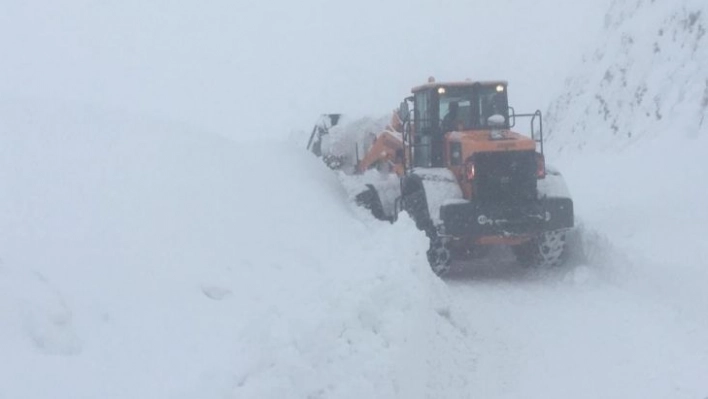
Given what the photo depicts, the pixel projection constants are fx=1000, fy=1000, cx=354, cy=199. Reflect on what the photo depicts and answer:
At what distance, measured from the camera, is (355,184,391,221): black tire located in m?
15.8

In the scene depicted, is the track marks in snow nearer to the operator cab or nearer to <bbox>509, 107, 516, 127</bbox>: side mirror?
the operator cab

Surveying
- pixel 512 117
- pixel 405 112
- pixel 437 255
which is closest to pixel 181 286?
pixel 437 255

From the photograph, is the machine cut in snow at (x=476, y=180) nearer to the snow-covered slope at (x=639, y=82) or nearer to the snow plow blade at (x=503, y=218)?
Answer: the snow plow blade at (x=503, y=218)

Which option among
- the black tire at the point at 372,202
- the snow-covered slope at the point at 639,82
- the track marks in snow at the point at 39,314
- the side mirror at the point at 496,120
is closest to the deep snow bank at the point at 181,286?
the track marks in snow at the point at 39,314

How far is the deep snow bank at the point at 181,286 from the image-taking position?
5898mm

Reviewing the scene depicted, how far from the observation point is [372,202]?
16094mm

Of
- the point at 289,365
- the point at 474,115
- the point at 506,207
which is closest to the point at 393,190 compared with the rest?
the point at 474,115

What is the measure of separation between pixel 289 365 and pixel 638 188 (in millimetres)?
11194

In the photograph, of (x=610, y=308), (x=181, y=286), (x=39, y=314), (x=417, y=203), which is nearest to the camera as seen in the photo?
(x=39, y=314)

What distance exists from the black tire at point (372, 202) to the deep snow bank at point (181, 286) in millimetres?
2628

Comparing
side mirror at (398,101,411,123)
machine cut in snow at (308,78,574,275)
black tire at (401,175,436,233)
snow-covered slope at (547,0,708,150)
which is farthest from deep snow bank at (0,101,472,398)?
snow-covered slope at (547,0,708,150)

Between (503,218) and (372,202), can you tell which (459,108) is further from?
(372,202)

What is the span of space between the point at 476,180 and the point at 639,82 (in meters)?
11.1

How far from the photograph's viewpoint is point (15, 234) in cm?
759
